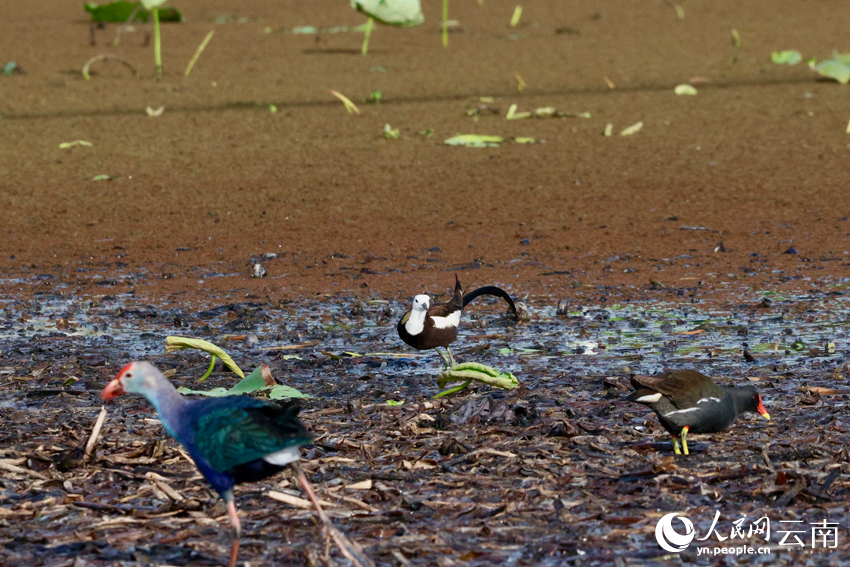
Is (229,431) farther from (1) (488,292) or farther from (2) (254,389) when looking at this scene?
(1) (488,292)

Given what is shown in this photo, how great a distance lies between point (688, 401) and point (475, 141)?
799cm

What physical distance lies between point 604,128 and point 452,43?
4901 millimetres

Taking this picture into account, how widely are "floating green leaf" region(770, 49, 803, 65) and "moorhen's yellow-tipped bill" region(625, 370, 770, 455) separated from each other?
40.4ft

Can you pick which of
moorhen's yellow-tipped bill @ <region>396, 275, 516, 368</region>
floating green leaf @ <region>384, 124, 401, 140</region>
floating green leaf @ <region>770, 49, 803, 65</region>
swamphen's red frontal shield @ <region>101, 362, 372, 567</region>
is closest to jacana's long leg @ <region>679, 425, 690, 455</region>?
swamphen's red frontal shield @ <region>101, 362, 372, 567</region>

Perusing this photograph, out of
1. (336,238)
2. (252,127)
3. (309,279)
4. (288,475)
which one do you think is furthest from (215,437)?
(252,127)

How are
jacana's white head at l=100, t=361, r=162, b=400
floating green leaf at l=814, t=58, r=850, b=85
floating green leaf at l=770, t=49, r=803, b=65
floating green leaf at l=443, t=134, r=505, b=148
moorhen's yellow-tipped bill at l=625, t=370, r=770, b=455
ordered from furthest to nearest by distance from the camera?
1. floating green leaf at l=770, t=49, r=803, b=65
2. floating green leaf at l=814, t=58, r=850, b=85
3. floating green leaf at l=443, t=134, r=505, b=148
4. moorhen's yellow-tipped bill at l=625, t=370, r=770, b=455
5. jacana's white head at l=100, t=361, r=162, b=400

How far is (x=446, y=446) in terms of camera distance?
484cm

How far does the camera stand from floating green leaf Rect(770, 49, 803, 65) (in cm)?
1623

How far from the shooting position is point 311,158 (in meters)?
12.0

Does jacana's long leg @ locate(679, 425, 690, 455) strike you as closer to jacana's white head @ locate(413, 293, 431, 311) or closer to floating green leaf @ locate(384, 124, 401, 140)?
jacana's white head @ locate(413, 293, 431, 311)

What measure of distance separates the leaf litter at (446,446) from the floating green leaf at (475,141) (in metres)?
5.17

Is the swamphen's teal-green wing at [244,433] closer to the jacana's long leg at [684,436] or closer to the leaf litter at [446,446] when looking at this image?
the leaf litter at [446,446]

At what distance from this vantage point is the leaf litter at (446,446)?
4.05 m

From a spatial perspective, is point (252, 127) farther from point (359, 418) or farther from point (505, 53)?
point (359, 418)
